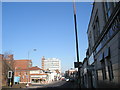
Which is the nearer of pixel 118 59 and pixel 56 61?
pixel 118 59

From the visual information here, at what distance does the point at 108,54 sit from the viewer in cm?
1078

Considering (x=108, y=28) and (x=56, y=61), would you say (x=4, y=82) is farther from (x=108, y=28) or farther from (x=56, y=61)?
(x=56, y=61)

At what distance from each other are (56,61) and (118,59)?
18402 cm

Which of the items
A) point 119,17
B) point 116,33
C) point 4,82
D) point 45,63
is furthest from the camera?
point 45,63

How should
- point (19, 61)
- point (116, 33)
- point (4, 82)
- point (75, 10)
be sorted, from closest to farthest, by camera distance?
point (116, 33), point (75, 10), point (4, 82), point (19, 61)

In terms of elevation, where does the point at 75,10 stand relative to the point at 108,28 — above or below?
above

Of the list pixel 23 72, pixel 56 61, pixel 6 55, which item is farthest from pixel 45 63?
pixel 6 55

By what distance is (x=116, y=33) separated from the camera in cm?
856

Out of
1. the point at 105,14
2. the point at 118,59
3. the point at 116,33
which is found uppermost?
the point at 105,14

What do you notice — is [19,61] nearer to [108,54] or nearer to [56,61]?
[108,54]

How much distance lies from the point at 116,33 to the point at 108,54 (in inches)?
101

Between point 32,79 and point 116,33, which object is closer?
point 116,33

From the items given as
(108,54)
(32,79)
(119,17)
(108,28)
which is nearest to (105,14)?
(108,28)

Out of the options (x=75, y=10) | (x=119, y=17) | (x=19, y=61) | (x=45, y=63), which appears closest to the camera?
(x=119, y=17)
